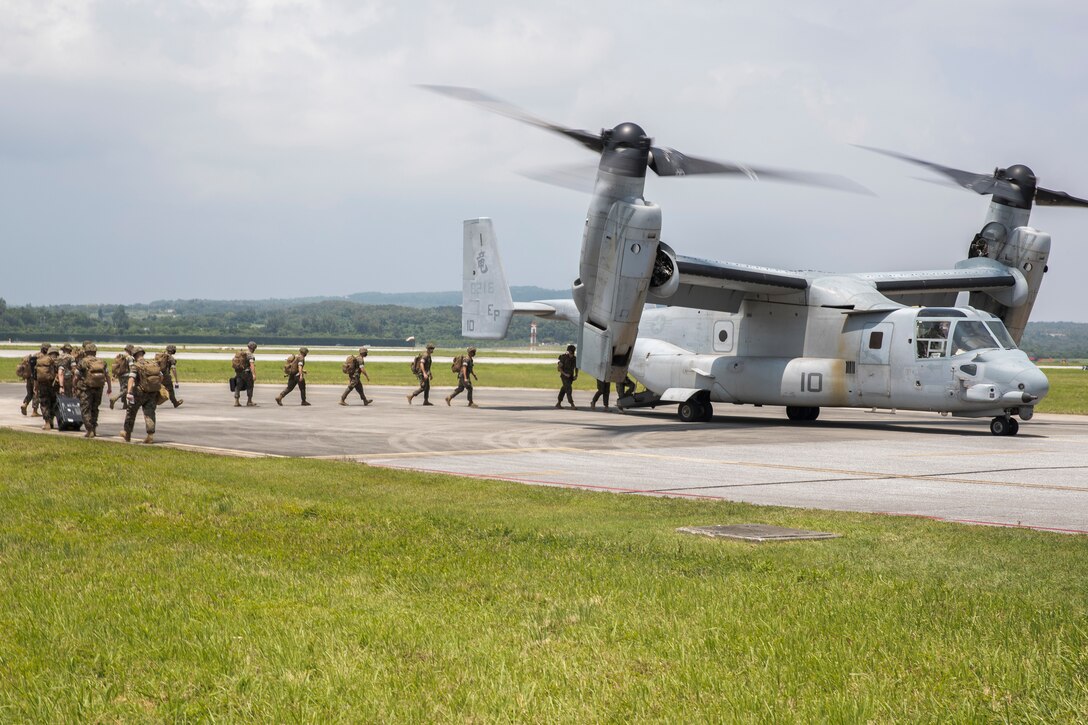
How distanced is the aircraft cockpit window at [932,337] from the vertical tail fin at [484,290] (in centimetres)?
1239

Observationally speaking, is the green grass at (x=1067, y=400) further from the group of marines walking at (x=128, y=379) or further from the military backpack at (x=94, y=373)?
the military backpack at (x=94, y=373)

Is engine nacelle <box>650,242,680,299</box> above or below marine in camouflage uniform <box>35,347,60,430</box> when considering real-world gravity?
above

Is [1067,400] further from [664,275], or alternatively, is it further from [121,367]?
[121,367]

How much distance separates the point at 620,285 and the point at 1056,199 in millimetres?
13388

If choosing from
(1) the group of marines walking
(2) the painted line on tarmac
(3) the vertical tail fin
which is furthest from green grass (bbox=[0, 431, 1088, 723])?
(3) the vertical tail fin

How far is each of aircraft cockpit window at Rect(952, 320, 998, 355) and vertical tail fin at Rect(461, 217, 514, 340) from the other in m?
13.2

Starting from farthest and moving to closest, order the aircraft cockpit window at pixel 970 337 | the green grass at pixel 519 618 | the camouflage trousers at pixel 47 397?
the aircraft cockpit window at pixel 970 337
the camouflage trousers at pixel 47 397
the green grass at pixel 519 618

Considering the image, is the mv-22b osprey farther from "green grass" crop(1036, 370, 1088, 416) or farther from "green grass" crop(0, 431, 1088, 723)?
"green grass" crop(0, 431, 1088, 723)

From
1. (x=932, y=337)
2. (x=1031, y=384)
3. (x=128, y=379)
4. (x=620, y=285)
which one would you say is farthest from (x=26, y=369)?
(x=1031, y=384)

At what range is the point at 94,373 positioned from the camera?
20.8 m

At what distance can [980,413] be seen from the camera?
77.4 feet

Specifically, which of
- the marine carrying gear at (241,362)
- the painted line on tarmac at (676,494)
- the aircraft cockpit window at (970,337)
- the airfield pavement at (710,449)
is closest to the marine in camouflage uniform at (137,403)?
the airfield pavement at (710,449)

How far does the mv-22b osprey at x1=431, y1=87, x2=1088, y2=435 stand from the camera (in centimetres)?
2297

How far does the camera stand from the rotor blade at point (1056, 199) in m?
28.8
